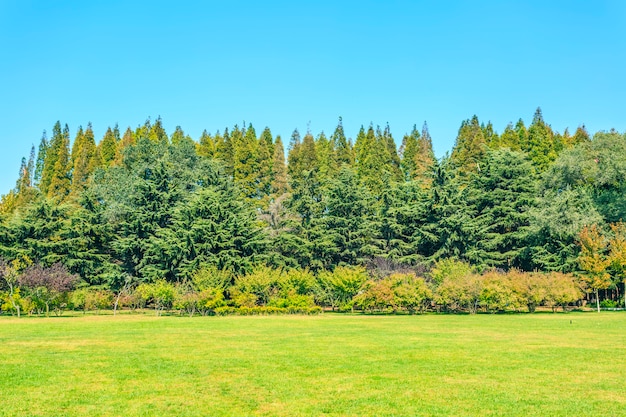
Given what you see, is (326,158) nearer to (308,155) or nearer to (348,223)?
(308,155)

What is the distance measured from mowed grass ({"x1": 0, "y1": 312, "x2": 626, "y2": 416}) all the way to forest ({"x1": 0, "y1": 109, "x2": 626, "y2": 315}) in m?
19.9

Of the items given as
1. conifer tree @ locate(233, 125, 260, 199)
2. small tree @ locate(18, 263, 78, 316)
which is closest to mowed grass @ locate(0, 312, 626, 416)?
small tree @ locate(18, 263, 78, 316)

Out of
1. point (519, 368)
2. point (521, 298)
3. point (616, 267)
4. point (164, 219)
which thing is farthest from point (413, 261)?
point (519, 368)

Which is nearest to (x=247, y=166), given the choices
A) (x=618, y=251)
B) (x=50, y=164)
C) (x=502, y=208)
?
(x=50, y=164)

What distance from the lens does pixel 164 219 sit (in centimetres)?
5044

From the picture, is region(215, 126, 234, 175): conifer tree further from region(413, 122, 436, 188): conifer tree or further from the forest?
region(413, 122, 436, 188): conifer tree

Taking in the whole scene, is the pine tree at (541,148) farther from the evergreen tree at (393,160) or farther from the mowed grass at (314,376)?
the mowed grass at (314,376)

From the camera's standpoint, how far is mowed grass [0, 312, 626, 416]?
8.84m

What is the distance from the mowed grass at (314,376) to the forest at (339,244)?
784 inches

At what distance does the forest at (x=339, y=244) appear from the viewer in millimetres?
38906

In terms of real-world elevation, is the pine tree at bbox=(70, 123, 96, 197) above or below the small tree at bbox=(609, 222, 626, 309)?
above

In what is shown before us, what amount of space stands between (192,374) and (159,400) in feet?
8.38

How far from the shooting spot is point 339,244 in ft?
166

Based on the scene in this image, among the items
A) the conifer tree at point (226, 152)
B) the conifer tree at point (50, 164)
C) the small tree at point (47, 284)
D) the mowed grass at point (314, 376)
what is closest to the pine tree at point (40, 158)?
the conifer tree at point (50, 164)
